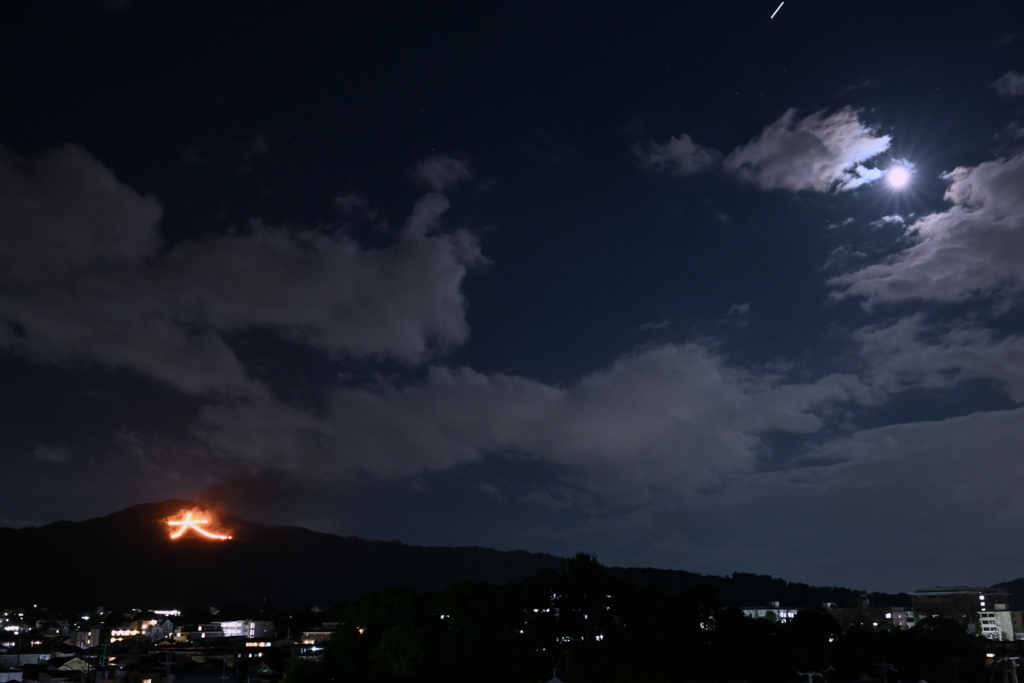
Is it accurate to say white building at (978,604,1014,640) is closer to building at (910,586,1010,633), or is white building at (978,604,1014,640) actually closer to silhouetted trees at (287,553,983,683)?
building at (910,586,1010,633)

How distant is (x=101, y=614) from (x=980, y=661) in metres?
121

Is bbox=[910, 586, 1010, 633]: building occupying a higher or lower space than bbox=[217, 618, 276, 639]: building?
higher

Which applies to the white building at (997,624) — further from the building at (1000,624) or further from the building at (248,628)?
the building at (248,628)

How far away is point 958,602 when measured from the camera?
146 m

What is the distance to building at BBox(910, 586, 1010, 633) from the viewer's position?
143m

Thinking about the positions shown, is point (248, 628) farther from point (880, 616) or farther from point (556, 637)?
point (880, 616)

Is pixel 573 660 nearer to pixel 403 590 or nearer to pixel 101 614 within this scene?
pixel 403 590

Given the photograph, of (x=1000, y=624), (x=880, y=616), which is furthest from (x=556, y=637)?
(x=1000, y=624)

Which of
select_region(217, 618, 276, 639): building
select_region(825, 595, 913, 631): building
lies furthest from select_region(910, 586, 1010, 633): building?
select_region(217, 618, 276, 639): building

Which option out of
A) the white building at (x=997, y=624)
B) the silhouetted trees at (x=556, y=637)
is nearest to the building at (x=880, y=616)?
the white building at (x=997, y=624)

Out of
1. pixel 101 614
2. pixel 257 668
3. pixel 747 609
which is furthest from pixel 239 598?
pixel 257 668

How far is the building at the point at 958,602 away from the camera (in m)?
143

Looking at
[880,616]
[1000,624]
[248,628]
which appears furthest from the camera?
[880,616]

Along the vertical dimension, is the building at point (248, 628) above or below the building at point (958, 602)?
below
